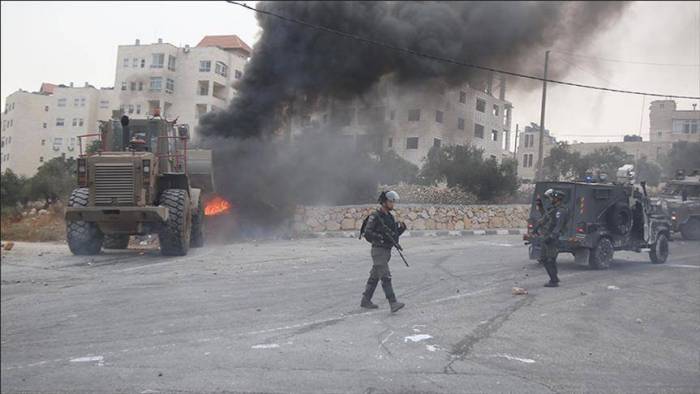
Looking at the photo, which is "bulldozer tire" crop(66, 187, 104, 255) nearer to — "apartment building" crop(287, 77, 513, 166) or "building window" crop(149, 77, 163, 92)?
"building window" crop(149, 77, 163, 92)

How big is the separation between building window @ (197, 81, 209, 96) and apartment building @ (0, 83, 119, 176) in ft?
7.09

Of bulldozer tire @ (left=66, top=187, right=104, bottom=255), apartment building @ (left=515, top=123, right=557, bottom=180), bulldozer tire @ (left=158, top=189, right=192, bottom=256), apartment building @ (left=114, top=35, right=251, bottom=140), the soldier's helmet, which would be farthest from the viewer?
apartment building @ (left=515, top=123, right=557, bottom=180)

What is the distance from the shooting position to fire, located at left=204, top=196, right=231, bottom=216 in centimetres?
1598

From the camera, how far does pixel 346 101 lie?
50.8ft

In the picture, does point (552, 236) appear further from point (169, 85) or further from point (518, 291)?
point (169, 85)

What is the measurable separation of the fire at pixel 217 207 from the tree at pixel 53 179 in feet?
24.4

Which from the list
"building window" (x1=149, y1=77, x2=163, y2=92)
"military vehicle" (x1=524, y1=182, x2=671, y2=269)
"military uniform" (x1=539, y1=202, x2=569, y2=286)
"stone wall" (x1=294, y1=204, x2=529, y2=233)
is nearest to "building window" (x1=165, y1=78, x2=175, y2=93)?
"building window" (x1=149, y1=77, x2=163, y2=92)

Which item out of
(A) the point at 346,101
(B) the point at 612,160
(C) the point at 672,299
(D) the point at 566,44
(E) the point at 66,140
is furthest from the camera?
(B) the point at 612,160

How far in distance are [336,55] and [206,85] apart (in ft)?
13.6

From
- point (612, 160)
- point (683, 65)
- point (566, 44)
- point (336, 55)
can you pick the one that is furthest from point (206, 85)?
point (612, 160)

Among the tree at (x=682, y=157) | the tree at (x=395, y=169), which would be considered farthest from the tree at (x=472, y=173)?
the tree at (x=682, y=157)

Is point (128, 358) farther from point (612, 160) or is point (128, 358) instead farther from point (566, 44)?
point (612, 160)

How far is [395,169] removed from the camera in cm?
2055

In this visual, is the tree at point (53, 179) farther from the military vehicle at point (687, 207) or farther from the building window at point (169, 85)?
the military vehicle at point (687, 207)
